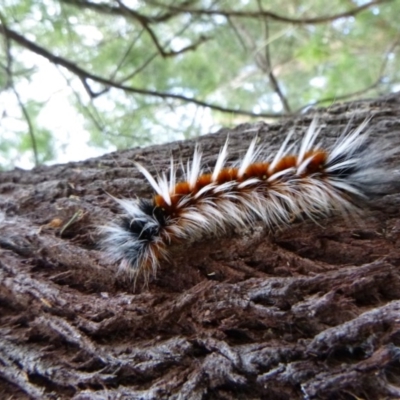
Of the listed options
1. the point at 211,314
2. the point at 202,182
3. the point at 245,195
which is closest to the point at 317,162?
the point at 245,195

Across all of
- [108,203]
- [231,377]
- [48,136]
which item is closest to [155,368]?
[231,377]

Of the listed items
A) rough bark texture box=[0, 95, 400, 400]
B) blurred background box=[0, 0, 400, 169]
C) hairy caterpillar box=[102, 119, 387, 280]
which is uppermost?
blurred background box=[0, 0, 400, 169]

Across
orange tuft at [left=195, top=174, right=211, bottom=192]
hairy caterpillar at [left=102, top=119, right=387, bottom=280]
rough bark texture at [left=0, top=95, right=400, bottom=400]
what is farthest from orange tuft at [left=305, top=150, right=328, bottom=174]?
orange tuft at [left=195, top=174, right=211, bottom=192]

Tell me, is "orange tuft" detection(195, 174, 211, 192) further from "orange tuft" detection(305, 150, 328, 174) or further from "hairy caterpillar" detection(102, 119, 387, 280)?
"orange tuft" detection(305, 150, 328, 174)

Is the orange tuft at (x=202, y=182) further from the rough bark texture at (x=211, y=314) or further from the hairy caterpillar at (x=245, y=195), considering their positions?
the rough bark texture at (x=211, y=314)

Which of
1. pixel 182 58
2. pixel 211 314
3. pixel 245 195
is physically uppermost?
pixel 182 58

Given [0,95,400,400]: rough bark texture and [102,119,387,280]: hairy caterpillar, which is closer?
[0,95,400,400]: rough bark texture

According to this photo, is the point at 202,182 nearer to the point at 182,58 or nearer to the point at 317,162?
the point at 317,162

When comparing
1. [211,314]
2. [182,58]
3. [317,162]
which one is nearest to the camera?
[211,314]
